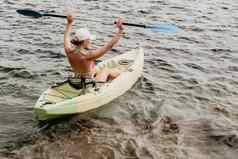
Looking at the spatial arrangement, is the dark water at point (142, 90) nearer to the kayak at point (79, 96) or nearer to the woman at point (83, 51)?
the kayak at point (79, 96)

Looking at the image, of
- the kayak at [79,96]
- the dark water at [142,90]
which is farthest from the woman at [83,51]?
the dark water at [142,90]

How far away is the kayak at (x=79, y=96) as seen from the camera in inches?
314

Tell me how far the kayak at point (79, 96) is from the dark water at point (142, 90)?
197mm

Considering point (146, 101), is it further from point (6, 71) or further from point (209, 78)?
point (6, 71)

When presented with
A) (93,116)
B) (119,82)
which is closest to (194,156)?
(93,116)

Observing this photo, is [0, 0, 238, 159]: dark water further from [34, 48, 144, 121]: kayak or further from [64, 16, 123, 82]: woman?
[64, 16, 123, 82]: woman

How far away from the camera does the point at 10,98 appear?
9.20 meters

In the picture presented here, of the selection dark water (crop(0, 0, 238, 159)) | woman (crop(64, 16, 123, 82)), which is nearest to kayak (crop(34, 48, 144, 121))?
dark water (crop(0, 0, 238, 159))

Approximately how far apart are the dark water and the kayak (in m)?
0.20

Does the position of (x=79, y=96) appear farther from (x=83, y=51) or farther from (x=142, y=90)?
(x=142, y=90)

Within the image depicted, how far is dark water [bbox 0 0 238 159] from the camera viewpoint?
7.46 meters

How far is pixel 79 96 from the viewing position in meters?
8.39

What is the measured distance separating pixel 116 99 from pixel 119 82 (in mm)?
362

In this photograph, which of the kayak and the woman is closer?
the kayak
